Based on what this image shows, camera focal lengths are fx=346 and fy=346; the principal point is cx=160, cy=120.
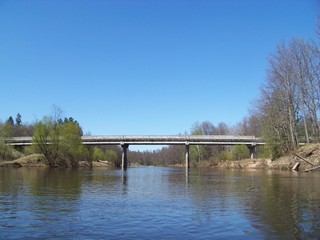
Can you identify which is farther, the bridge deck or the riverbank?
the bridge deck

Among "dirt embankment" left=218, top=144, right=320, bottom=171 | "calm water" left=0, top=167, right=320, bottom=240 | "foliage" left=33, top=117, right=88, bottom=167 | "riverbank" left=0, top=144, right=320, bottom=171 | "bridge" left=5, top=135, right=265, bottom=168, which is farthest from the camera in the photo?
"bridge" left=5, top=135, right=265, bottom=168

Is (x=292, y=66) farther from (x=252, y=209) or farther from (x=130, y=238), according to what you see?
(x=130, y=238)

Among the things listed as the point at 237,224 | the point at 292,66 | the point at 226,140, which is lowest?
the point at 237,224

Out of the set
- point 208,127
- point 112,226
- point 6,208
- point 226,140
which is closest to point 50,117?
point 226,140

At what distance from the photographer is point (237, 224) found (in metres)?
14.5

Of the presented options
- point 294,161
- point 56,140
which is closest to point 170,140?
point 56,140

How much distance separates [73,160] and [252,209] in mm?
84906

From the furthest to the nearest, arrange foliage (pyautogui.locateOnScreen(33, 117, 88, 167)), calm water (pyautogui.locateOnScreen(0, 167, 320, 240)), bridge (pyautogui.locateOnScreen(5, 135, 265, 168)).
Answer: bridge (pyautogui.locateOnScreen(5, 135, 265, 168)), foliage (pyautogui.locateOnScreen(33, 117, 88, 167)), calm water (pyautogui.locateOnScreen(0, 167, 320, 240))

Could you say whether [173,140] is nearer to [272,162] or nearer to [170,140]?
[170,140]

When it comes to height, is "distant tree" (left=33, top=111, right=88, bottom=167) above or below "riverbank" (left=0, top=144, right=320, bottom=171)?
above

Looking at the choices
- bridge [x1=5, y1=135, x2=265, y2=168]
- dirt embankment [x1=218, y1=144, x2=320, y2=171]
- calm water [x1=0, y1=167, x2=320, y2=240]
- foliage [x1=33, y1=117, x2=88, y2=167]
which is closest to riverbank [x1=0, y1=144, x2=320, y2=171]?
dirt embankment [x1=218, y1=144, x2=320, y2=171]

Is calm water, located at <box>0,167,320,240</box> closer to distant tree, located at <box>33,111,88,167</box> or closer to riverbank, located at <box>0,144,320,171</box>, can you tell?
riverbank, located at <box>0,144,320,171</box>

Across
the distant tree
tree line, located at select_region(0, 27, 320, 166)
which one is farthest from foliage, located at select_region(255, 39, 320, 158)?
the distant tree

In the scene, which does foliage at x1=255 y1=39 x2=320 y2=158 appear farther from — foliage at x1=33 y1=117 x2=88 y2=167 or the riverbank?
foliage at x1=33 y1=117 x2=88 y2=167
